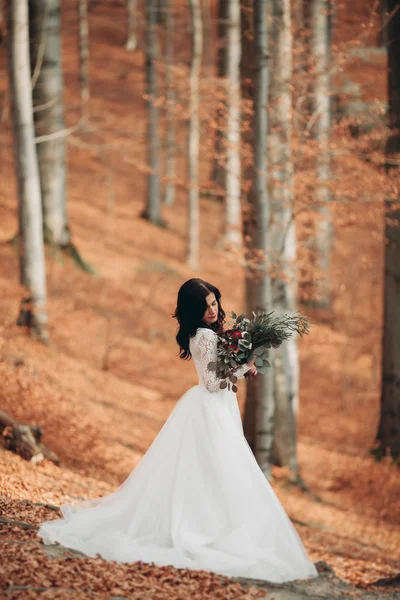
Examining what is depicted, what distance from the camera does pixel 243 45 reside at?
30.4 ft

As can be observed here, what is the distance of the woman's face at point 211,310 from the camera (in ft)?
18.3

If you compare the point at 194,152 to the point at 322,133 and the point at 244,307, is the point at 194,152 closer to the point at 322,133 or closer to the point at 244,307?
the point at 322,133

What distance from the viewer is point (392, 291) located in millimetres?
11078

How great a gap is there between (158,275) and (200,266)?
224cm

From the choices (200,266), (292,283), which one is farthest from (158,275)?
(292,283)

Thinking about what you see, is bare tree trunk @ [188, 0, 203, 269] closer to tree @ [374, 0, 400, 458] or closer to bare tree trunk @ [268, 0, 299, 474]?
tree @ [374, 0, 400, 458]

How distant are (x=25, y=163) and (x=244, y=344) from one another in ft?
21.4

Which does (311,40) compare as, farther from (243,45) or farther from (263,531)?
(263,531)

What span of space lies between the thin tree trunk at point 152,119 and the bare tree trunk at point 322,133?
546 cm

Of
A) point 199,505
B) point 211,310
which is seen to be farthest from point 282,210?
point 199,505

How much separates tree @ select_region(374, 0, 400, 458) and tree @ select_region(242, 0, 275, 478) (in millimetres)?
2634

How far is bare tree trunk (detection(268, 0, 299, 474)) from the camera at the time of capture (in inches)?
376

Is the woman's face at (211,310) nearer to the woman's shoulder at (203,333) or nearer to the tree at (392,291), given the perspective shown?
the woman's shoulder at (203,333)

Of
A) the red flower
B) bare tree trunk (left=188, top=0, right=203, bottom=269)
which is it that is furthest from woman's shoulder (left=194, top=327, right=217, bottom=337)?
bare tree trunk (left=188, top=0, right=203, bottom=269)
